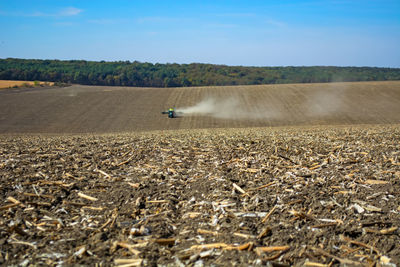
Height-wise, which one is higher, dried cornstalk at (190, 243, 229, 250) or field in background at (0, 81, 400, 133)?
field in background at (0, 81, 400, 133)

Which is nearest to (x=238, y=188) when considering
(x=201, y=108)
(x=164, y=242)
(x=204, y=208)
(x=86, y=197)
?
(x=204, y=208)

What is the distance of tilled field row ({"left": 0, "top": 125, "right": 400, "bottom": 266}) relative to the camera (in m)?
4.10

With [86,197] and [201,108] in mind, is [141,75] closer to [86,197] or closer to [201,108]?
[201,108]

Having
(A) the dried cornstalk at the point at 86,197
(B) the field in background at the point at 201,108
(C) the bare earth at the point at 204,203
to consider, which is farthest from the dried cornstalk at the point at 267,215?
(B) the field in background at the point at 201,108

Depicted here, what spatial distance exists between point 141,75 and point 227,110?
170 ft

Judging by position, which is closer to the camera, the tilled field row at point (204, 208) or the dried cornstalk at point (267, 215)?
the tilled field row at point (204, 208)

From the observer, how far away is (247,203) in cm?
555

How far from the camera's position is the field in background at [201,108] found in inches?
1243

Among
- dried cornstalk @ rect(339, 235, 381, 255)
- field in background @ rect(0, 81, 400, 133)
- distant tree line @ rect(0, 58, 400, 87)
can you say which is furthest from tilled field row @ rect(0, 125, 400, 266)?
distant tree line @ rect(0, 58, 400, 87)

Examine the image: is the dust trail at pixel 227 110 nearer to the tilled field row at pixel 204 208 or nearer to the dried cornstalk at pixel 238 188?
the tilled field row at pixel 204 208

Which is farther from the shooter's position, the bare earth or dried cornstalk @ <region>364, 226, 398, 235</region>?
dried cornstalk @ <region>364, 226, 398, 235</region>

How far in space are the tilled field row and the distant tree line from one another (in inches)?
2716

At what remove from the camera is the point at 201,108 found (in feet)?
129

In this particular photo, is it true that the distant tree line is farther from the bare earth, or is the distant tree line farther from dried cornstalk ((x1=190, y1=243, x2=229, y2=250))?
dried cornstalk ((x1=190, y1=243, x2=229, y2=250))
